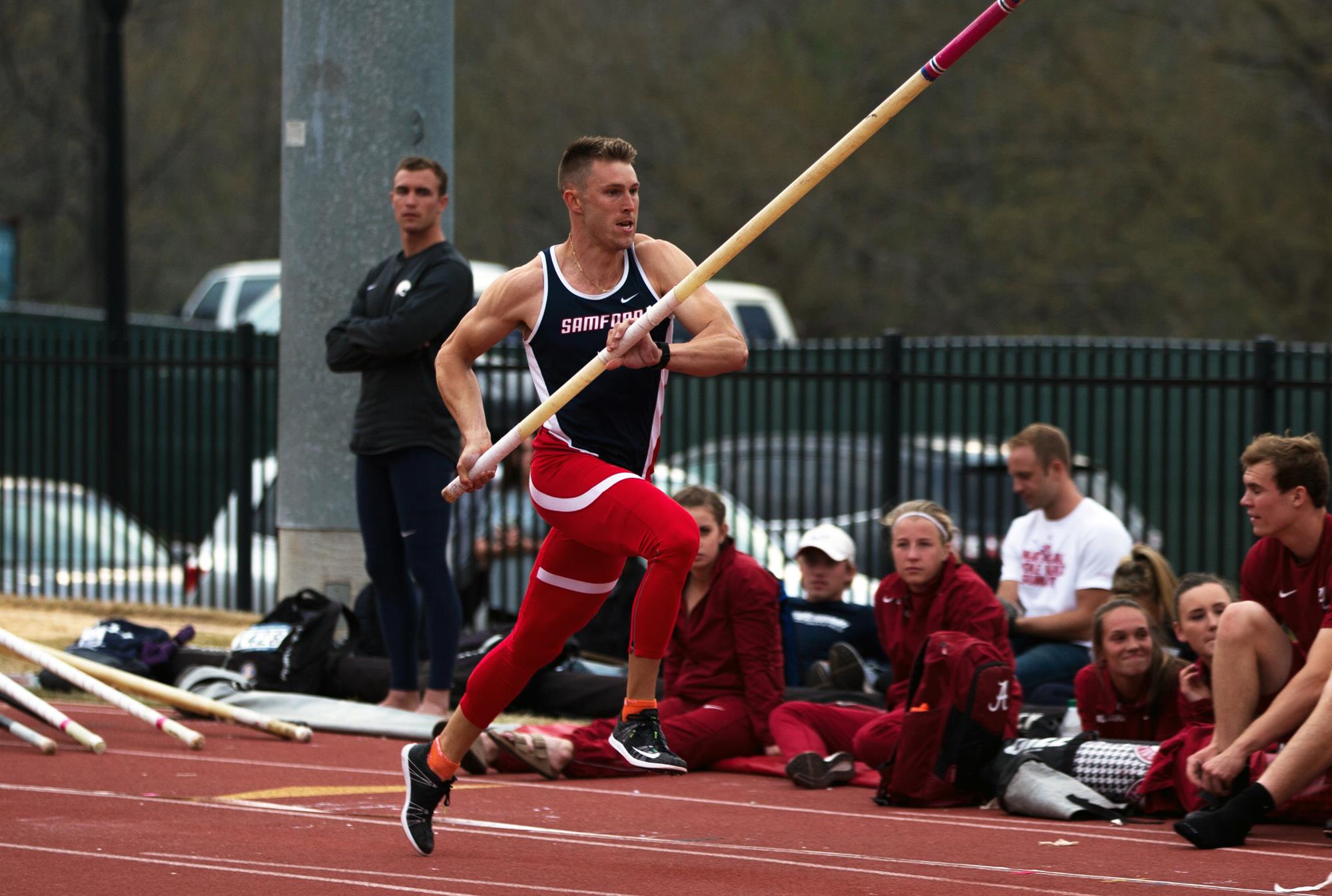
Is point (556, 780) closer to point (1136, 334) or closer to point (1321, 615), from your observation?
point (1321, 615)

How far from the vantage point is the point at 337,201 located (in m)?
11.8

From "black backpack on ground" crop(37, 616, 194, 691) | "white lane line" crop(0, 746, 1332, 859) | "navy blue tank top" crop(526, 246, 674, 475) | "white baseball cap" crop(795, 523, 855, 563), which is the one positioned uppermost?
"navy blue tank top" crop(526, 246, 674, 475)

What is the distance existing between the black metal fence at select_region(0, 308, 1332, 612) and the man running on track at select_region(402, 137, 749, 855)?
5.48 m

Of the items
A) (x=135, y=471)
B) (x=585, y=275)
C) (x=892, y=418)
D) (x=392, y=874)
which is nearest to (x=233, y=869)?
(x=392, y=874)

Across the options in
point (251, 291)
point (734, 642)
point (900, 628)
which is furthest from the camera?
point (251, 291)

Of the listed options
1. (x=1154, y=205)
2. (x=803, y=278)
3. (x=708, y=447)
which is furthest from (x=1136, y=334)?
(x=708, y=447)

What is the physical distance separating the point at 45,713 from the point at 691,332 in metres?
3.63

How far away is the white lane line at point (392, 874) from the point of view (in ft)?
19.3

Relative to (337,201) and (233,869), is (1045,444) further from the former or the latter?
(233,869)

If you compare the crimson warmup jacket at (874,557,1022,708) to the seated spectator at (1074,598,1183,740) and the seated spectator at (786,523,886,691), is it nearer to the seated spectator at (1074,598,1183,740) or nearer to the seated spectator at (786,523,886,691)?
the seated spectator at (1074,598,1183,740)

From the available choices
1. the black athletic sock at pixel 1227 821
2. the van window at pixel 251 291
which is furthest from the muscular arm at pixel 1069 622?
the van window at pixel 251 291

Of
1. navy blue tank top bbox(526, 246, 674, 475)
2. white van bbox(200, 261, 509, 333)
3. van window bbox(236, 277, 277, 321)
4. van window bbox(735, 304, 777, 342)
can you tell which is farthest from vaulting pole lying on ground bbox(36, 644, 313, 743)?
van window bbox(236, 277, 277, 321)

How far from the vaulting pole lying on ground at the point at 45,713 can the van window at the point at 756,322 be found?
46.6ft

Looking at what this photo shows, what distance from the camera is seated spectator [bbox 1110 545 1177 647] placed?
9.31 m
